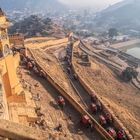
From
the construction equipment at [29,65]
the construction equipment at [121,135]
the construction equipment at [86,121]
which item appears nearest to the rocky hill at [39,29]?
the construction equipment at [29,65]

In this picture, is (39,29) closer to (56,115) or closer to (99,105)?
(99,105)

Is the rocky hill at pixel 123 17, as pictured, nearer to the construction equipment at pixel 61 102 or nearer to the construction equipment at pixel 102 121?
the construction equipment at pixel 61 102

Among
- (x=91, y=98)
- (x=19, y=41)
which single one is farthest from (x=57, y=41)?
(x=91, y=98)

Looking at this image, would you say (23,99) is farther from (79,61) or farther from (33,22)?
(33,22)

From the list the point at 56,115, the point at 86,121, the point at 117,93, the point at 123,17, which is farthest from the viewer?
the point at 123,17

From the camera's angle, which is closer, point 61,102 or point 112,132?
point 112,132

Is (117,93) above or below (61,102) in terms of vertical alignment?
below

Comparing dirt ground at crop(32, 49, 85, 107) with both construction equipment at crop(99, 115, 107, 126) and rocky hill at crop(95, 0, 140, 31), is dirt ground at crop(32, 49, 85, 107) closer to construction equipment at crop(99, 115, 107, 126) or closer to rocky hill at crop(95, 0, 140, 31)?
construction equipment at crop(99, 115, 107, 126)

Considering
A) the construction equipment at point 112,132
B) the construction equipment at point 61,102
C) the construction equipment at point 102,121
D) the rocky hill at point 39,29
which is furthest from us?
the rocky hill at point 39,29

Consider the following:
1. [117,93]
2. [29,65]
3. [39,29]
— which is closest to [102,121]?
[29,65]
